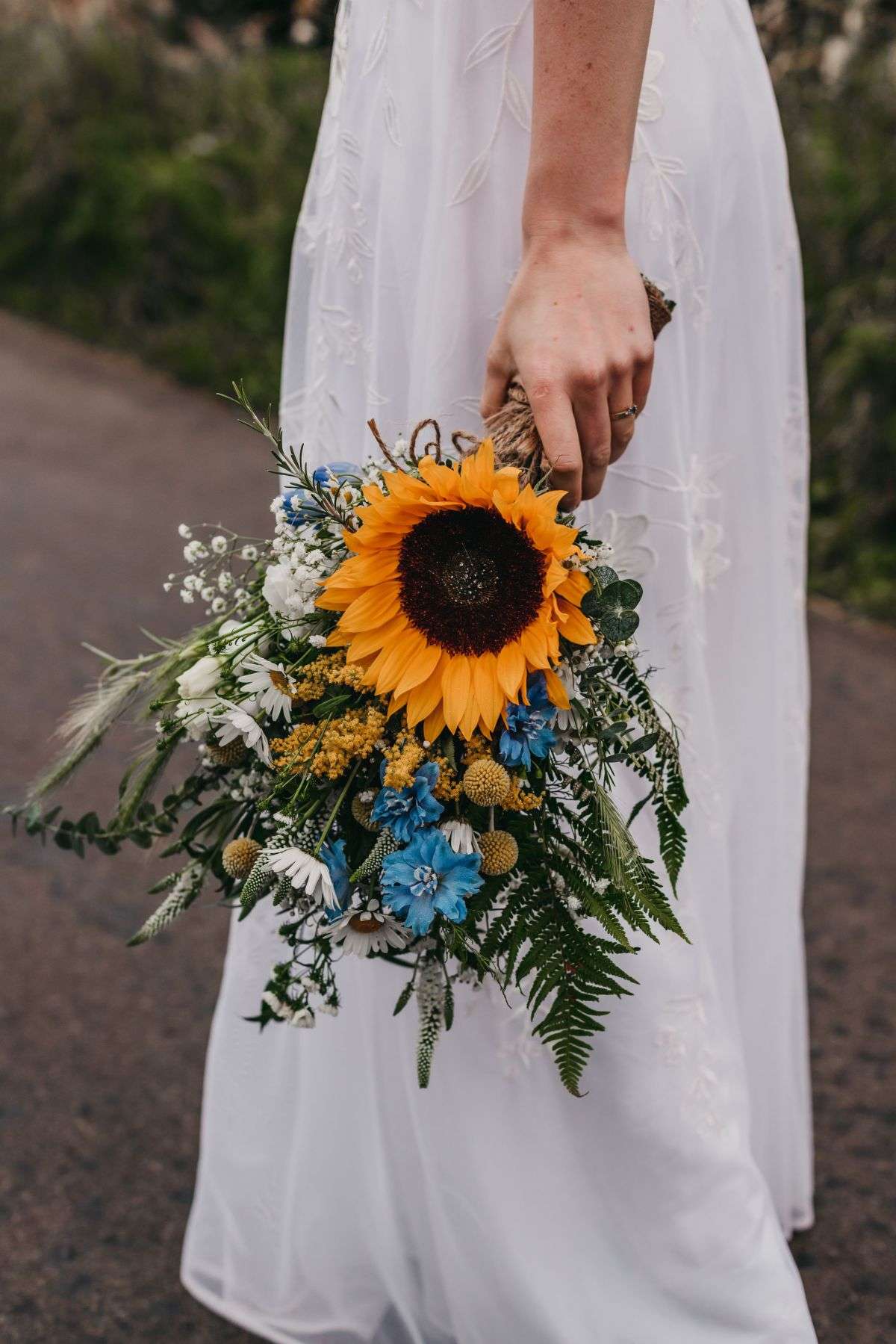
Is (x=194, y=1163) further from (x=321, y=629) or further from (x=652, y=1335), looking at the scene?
(x=321, y=629)

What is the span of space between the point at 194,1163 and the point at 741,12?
1865mm

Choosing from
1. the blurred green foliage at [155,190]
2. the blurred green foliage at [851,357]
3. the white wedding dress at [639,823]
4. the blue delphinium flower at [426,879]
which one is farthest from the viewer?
the blurred green foliage at [155,190]

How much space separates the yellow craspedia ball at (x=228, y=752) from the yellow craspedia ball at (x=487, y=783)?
0.25 metres

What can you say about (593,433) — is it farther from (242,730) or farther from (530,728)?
(242,730)

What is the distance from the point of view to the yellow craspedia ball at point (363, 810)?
3.50 feet

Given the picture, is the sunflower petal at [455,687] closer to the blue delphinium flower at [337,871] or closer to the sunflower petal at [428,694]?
the sunflower petal at [428,694]

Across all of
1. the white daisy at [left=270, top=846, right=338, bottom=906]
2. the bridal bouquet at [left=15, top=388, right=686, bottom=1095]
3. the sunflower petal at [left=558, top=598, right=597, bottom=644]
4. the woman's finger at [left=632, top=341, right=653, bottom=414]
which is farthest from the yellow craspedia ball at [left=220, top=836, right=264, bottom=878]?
the woman's finger at [left=632, top=341, right=653, bottom=414]

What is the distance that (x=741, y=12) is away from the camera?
1450 millimetres

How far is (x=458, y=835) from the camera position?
103cm

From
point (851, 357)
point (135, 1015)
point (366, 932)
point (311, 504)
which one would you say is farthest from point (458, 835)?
point (851, 357)

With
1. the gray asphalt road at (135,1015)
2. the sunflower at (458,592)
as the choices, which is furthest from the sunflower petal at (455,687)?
the gray asphalt road at (135,1015)

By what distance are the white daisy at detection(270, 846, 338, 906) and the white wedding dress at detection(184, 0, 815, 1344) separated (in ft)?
1.73

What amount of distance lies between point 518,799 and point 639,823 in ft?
1.46

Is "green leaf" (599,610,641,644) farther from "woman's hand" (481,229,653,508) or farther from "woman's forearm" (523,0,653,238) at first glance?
"woman's forearm" (523,0,653,238)
